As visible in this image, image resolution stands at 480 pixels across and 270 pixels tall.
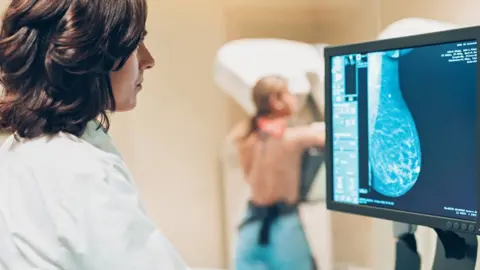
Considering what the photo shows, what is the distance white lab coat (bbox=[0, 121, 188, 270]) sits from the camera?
840 millimetres

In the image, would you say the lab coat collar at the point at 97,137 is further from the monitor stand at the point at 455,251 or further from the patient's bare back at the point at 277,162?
the patient's bare back at the point at 277,162

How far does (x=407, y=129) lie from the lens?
1.13m

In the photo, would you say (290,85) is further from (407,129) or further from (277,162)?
(407,129)

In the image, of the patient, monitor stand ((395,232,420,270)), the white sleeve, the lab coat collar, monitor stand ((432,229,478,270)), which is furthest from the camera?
the patient

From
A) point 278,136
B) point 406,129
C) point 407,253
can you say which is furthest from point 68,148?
point 278,136

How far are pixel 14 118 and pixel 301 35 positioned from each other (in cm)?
116

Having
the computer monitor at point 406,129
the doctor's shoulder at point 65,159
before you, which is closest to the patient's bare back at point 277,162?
the computer monitor at point 406,129

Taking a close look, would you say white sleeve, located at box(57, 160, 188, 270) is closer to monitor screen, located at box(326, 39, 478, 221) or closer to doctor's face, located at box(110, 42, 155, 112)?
doctor's face, located at box(110, 42, 155, 112)

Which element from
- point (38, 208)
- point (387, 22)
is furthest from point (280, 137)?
point (38, 208)

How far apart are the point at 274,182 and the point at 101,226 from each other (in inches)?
36.2

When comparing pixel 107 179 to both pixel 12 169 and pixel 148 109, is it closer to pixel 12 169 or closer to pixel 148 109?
pixel 12 169

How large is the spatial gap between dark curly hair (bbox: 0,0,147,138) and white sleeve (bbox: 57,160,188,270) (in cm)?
11

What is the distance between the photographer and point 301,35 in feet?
6.40

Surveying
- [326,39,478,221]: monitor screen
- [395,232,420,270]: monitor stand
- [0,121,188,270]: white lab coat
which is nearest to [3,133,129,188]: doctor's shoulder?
[0,121,188,270]: white lab coat
